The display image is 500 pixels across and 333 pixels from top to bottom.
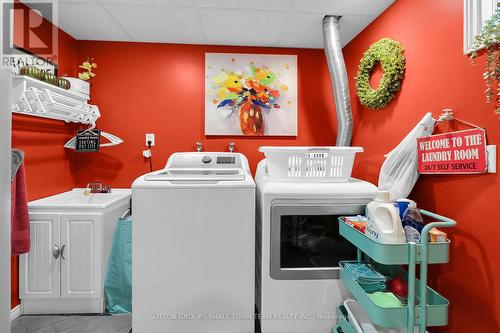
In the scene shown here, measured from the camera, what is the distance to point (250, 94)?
2885 mm

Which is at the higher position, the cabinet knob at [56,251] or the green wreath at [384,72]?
the green wreath at [384,72]

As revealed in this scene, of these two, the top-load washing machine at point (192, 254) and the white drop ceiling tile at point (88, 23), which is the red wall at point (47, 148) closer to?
the white drop ceiling tile at point (88, 23)

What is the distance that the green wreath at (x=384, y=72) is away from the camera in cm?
195

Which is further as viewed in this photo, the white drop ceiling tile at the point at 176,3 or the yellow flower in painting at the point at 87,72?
the yellow flower in painting at the point at 87,72

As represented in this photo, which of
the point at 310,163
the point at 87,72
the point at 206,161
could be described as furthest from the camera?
the point at 87,72

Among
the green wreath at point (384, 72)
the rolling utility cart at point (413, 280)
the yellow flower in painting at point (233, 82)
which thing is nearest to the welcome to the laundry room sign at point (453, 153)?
the rolling utility cart at point (413, 280)

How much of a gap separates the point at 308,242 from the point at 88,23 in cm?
263

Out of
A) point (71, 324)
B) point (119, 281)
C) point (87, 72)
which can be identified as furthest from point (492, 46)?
point (87, 72)

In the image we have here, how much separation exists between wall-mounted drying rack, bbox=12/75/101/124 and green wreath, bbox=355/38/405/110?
8.03ft

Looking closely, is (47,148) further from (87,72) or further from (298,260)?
(298,260)

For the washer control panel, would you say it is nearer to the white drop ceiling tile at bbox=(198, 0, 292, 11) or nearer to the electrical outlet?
the electrical outlet

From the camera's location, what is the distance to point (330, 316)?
1.72 m

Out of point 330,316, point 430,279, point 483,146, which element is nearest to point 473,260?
point 430,279

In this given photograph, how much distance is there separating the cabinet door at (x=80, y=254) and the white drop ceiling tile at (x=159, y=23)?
1.66 meters
